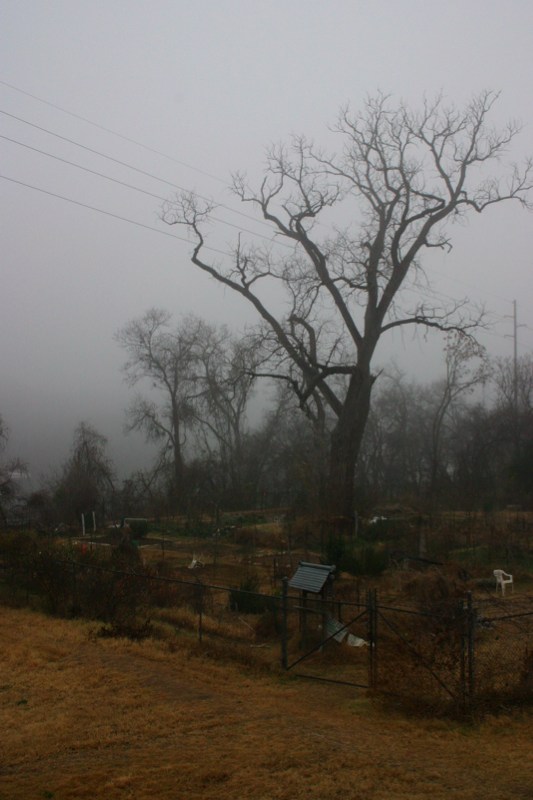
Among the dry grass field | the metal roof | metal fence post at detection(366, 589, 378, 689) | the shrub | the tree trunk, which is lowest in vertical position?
the dry grass field

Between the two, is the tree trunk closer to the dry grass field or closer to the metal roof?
the metal roof

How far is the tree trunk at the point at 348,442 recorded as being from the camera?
31.2 meters

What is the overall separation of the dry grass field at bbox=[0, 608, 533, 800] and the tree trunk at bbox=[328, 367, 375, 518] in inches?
765

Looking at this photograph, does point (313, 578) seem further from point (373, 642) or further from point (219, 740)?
point (219, 740)

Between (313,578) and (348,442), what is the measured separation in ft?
64.0

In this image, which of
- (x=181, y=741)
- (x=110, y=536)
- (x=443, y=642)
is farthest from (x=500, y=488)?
(x=181, y=741)

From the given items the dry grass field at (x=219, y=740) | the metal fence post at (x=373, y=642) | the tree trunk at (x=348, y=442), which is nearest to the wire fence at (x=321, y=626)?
the metal fence post at (x=373, y=642)

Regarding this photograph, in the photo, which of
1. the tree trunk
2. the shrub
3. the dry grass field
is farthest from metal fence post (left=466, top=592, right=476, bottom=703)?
the tree trunk

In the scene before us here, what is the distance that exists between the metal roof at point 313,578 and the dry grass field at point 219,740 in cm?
147

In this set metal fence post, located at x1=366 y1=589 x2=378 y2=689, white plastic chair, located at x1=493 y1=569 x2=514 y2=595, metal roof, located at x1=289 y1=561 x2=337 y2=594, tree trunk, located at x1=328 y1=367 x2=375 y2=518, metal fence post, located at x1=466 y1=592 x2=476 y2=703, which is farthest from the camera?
tree trunk, located at x1=328 y1=367 x2=375 y2=518

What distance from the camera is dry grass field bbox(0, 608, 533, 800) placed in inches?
278

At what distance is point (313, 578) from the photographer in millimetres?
12477

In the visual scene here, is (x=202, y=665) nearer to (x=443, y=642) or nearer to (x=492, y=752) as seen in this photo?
(x=443, y=642)

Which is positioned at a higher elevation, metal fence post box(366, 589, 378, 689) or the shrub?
metal fence post box(366, 589, 378, 689)
